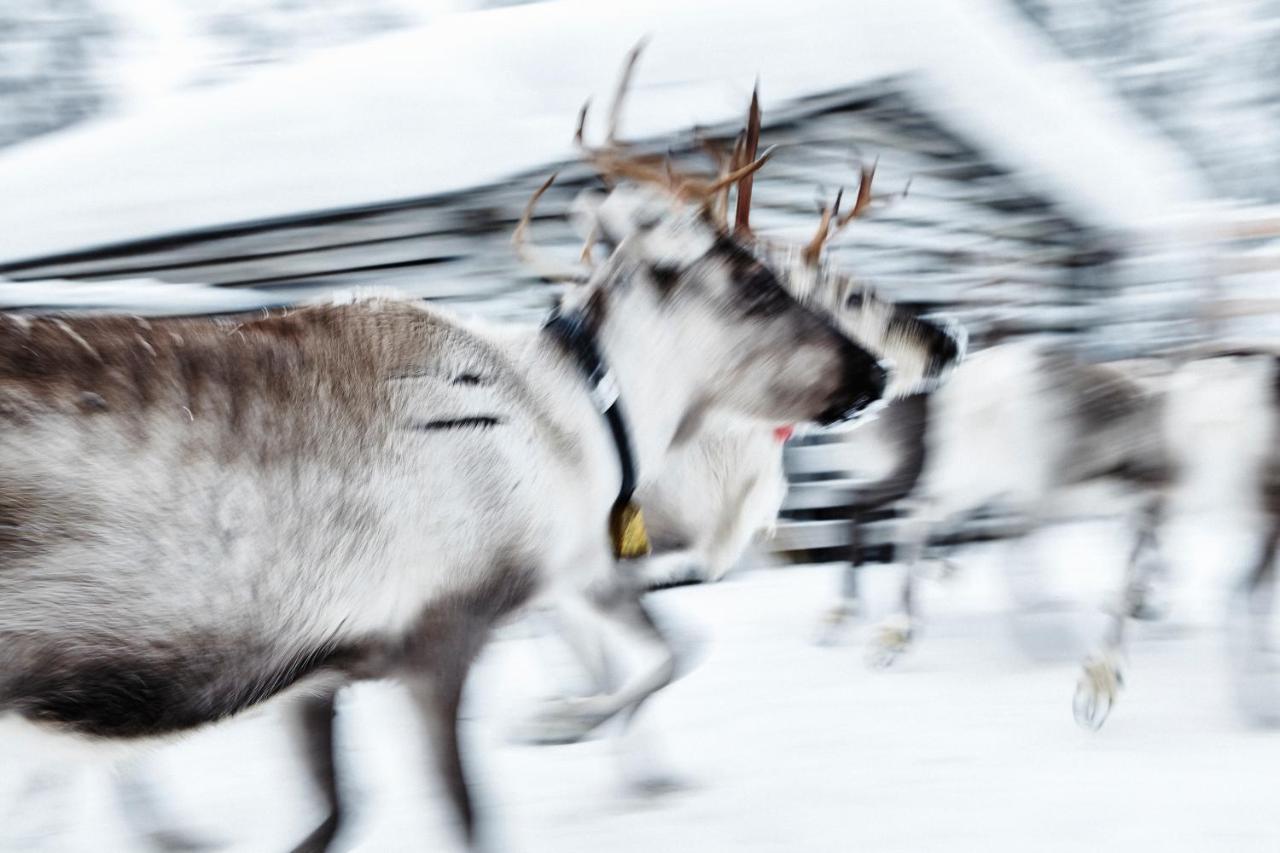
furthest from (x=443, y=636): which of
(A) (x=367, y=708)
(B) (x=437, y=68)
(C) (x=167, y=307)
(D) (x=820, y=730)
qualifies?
(B) (x=437, y=68)

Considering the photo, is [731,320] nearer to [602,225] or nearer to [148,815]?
[602,225]

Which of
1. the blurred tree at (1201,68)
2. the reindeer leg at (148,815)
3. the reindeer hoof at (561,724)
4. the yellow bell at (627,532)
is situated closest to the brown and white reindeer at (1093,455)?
the reindeer hoof at (561,724)

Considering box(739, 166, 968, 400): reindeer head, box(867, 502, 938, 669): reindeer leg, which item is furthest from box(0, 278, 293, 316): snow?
box(867, 502, 938, 669): reindeer leg

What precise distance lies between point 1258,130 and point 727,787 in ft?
46.4

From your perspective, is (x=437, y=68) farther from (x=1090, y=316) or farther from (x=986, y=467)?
(x=1090, y=316)

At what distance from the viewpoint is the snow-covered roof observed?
6.23 m

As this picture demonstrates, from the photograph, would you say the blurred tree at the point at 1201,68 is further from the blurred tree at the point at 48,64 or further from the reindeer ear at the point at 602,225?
the reindeer ear at the point at 602,225

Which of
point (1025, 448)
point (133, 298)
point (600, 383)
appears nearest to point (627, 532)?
point (600, 383)

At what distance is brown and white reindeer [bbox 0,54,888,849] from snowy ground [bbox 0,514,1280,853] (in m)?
0.27

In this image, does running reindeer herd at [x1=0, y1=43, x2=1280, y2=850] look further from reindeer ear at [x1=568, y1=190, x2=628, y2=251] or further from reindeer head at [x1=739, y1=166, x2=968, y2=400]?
Answer: reindeer head at [x1=739, y1=166, x2=968, y2=400]

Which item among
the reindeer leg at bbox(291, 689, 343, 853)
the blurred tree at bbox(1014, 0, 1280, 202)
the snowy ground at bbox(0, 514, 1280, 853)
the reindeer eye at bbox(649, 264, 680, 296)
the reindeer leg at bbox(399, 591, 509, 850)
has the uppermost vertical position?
the blurred tree at bbox(1014, 0, 1280, 202)

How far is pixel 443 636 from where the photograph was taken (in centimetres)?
214

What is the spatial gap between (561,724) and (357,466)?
1.33 m

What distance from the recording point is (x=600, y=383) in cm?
241
